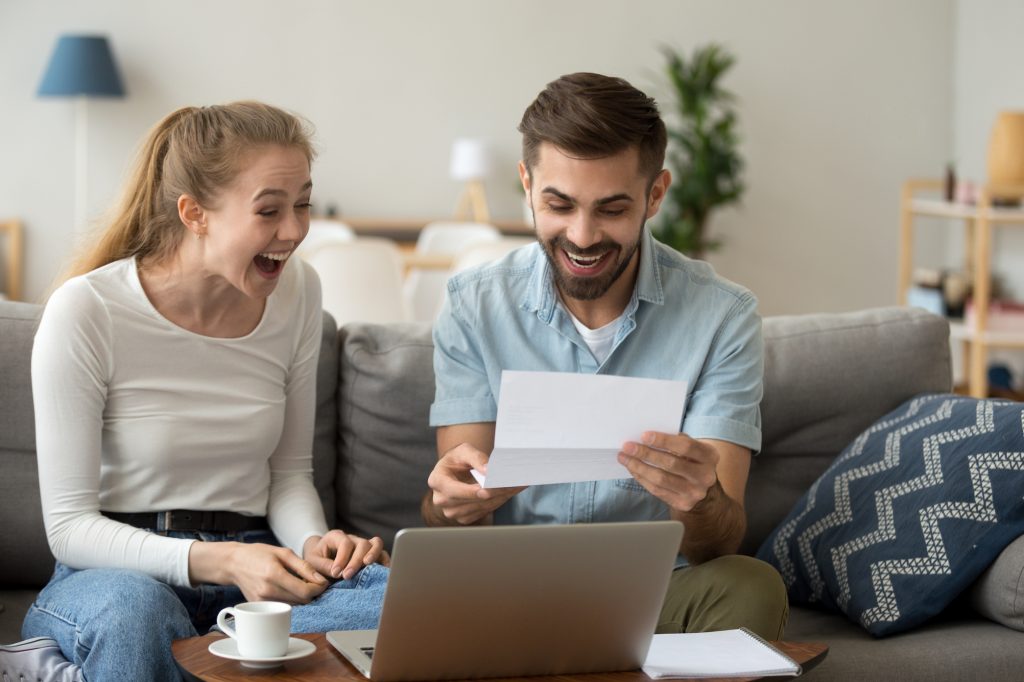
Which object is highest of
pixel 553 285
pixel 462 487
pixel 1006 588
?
pixel 553 285

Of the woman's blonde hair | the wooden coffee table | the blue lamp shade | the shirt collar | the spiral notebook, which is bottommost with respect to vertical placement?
the spiral notebook

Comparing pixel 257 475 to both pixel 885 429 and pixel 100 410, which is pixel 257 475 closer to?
pixel 100 410

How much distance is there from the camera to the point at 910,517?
198cm

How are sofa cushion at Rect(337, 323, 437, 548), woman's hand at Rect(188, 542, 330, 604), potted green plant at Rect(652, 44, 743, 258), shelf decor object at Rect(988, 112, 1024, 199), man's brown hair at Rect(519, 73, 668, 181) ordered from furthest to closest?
potted green plant at Rect(652, 44, 743, 258) → shelf decor object at Rect(988, 112, 1024, 199) → sofa cushion at Rect(337, 323, 437, 548) → man's brown hair at Rect(519, 73, 668, 181) → woman's hand at Rect(188, 542, 330, 604)

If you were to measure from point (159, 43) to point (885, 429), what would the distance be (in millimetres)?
5149

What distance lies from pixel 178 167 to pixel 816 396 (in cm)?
119

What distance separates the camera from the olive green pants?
5.45ft

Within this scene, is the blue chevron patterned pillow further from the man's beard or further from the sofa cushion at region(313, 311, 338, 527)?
the sofa cushion at region(313, 311, 338, 527)

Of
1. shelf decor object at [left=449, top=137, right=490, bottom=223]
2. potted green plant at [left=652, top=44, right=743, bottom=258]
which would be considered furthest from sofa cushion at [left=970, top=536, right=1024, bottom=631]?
shelf decor object at [left=449, top=137, right=490, bottom=223]

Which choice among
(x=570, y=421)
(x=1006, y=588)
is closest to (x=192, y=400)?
(x=570, y=421)

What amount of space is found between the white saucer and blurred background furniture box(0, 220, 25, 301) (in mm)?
5400

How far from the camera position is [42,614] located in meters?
1.69

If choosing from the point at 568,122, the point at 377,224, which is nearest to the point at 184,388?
the point at 568,122

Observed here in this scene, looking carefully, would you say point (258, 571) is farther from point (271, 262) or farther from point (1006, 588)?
point (1006, 588)
